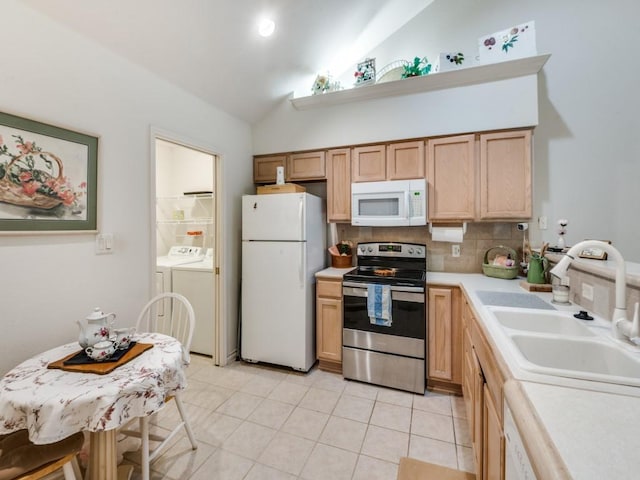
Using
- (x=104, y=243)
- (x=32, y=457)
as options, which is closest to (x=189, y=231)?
(x=104, y=243)

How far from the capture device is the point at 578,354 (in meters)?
1.15

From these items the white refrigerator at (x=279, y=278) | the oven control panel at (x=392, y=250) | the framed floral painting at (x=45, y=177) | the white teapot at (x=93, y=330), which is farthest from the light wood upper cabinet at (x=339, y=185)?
the white teapot at (x=93, y=330)

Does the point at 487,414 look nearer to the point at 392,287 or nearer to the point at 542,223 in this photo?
the point at 392,287

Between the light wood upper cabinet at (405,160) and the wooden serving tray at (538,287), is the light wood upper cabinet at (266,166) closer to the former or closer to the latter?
the light wood upper cabinet at (405,160)

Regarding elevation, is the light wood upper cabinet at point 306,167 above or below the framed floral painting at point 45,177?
above

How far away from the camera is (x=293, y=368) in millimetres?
2734

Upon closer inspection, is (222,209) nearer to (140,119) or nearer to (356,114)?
(140,119)

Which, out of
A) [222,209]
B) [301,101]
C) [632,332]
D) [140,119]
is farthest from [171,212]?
[632,332]

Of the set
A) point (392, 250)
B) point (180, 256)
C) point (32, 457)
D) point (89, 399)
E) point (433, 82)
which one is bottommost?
point (32, 457)

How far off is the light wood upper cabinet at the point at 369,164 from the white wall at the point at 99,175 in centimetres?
152

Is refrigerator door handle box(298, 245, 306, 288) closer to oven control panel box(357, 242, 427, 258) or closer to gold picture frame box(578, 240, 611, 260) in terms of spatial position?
oven control panel box(357, 242, 427, 258)

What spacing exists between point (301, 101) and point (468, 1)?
1781 mm

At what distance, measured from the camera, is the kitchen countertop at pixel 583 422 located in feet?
1.77

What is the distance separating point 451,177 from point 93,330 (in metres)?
2.71
